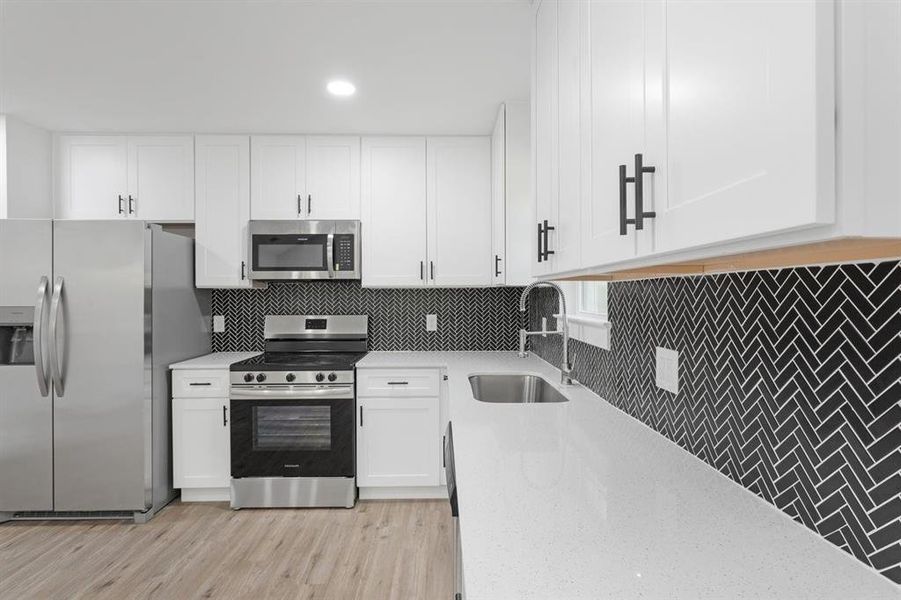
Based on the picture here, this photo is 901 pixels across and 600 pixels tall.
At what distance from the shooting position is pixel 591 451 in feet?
4.22

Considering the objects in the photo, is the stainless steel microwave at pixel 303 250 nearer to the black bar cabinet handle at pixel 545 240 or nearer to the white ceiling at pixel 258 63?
the white ceiling at pixel 258 63

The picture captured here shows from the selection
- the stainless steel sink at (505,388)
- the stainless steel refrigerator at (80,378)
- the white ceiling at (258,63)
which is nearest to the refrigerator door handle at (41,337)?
the stainless steel refrigerator at (80,378)

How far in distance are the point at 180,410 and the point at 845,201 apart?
328cm

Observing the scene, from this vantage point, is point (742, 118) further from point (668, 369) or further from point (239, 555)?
point (239, 555)

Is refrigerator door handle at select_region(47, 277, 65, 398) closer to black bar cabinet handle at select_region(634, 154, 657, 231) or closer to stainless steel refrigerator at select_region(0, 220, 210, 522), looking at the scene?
stainless steel refrigerator at select_region(0, 220, 210, 522)

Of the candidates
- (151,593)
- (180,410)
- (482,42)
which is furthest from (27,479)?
(482,42)

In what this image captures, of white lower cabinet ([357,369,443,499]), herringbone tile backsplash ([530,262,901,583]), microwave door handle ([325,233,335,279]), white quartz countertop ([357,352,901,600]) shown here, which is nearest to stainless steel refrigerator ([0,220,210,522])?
microwave door handle ([325,233,335,279])

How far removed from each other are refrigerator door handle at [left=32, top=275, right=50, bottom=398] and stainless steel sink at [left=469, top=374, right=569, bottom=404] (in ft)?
7.58

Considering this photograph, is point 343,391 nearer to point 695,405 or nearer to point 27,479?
point 27,479

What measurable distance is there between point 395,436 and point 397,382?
0.33 meters

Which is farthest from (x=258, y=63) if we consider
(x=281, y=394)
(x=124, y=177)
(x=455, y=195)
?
(x=281, y=394)

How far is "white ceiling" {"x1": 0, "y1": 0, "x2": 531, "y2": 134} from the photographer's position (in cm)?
189

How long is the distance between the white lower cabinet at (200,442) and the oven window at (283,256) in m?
0.90

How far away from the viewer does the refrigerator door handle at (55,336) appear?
262 centimetres
